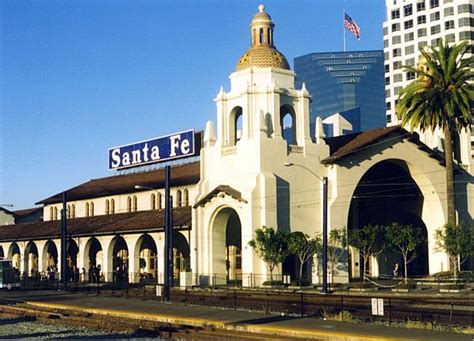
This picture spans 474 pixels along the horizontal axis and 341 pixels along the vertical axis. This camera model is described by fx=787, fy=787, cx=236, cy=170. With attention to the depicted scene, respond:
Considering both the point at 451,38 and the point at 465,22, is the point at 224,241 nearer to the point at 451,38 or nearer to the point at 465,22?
the point at 451,38

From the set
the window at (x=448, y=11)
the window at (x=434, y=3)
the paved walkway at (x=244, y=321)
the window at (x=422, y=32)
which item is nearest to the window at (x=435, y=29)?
the window at (x=422, y=32)

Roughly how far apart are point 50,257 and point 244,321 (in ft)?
210

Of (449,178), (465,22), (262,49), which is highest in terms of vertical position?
(465,22)

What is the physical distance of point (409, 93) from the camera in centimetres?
6172

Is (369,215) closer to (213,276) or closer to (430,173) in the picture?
(430,173)

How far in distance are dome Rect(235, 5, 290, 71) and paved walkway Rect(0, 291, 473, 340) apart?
82.5 feet

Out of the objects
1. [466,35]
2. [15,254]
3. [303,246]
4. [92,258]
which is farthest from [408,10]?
[303,246]

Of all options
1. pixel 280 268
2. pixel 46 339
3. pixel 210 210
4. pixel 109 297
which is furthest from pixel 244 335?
pixel 210 210

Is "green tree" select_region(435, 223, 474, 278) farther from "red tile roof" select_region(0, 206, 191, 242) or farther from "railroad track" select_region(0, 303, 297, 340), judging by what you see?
"railroad track" select_region(0, 303, 297, 340)

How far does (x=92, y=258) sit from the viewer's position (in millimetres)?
86375

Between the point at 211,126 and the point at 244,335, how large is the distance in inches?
1607

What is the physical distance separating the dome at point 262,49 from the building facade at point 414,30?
7134 centimetres

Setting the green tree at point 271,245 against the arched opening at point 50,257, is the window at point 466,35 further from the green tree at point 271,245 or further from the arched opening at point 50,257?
the green tree at point 271,245

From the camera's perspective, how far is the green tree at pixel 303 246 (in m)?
57.5
